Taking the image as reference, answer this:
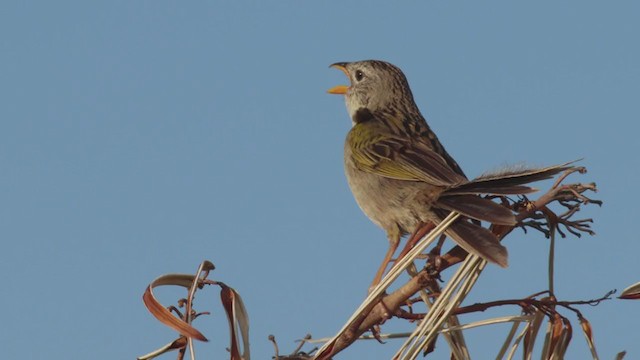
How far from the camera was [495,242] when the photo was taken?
2.95 metres

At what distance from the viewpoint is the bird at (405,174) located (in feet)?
9.75

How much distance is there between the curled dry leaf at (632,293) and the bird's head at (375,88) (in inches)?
173

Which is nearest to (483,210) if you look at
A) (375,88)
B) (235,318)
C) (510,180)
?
(510,180)

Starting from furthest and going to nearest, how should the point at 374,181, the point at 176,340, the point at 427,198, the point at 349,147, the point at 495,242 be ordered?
the point at 349,147 → the point at 374,181 → the point at 427,198 → the point at 495,242 → the point at 176,340

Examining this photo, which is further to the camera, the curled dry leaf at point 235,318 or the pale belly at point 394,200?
the pale belly at point 394,200

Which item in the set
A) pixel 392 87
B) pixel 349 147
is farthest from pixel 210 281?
pixel 392 87

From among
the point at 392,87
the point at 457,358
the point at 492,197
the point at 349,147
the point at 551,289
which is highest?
the point at 392,87

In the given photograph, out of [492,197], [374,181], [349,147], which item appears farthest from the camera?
[349,147]

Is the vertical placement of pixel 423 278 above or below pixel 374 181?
below

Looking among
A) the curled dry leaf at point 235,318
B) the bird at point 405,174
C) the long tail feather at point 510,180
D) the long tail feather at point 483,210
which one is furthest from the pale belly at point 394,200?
the curled dry leaf at point 235,318

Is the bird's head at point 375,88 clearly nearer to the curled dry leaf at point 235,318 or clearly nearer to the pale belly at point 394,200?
the pale belly at point 394,200

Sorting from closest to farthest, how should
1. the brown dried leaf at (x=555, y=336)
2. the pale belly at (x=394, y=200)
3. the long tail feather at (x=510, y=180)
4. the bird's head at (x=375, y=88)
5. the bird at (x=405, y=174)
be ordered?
the brown dried leaf at (x=555, y=336), the long tail feather at (x=510, y=180), the bird at (x=405, y=174), the pale belly at (x=394, y=200), the bird's head at (x=375, y=88)

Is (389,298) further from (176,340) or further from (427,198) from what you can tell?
(427,198)

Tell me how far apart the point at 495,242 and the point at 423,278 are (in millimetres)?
325
